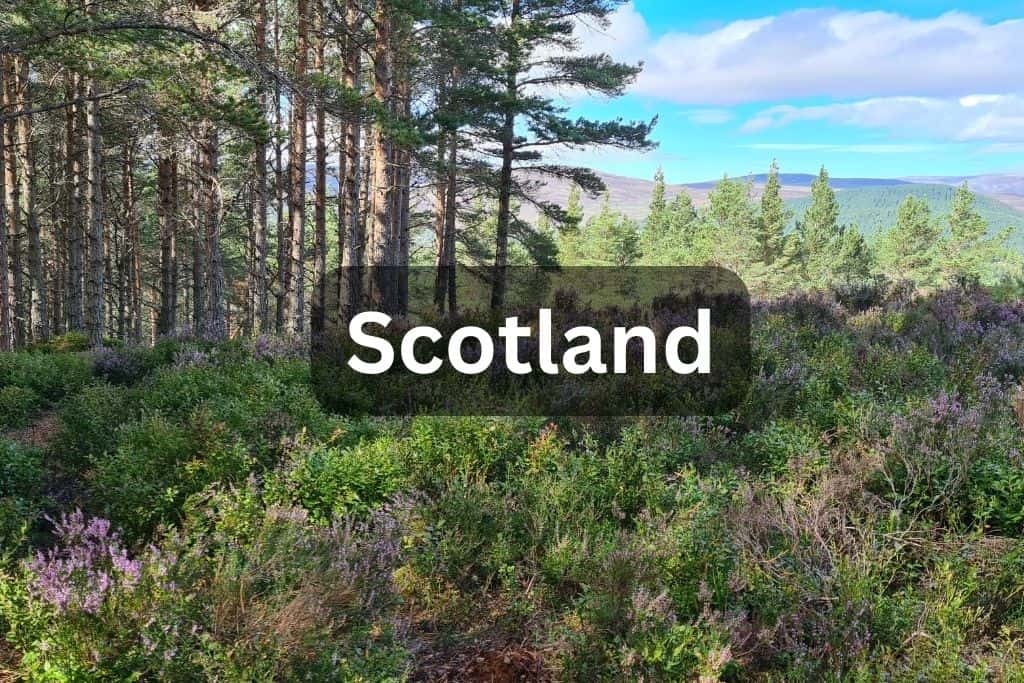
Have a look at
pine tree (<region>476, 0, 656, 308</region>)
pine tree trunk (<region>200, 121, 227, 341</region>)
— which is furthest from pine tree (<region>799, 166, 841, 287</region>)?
pine tree trunk (<region>200, 121, 227, 341</region>)

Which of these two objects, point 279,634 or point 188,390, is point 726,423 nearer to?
point 279,634

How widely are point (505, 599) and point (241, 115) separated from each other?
29.8 feet

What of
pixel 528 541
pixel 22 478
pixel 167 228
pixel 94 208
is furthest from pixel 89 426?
pixel 167 228

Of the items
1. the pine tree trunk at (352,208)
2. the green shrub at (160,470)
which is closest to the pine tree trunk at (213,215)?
the pine tree trunk at (352,208)

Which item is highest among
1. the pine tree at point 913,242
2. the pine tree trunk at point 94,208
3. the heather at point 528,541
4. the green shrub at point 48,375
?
the pine tree at point 913,242

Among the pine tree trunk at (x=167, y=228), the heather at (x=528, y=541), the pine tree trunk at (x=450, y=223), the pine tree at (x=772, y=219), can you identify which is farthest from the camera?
the pine tree at (x=772, y=219)

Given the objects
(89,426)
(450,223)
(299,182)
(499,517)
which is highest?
(299,182)

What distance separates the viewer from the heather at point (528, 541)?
2629 millimetres

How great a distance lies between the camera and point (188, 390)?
248 inches

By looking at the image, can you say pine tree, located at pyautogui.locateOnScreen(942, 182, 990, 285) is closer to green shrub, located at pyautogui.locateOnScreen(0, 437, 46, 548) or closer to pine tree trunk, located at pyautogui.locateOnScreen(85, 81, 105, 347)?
pine tree trunk, located at pyautogui.locateOnScreen(85, 81, 105, 347)

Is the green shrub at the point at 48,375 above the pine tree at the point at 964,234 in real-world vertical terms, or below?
below

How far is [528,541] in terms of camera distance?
12.5 ft

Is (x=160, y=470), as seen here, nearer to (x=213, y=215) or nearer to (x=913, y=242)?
(x=213, y=215)
